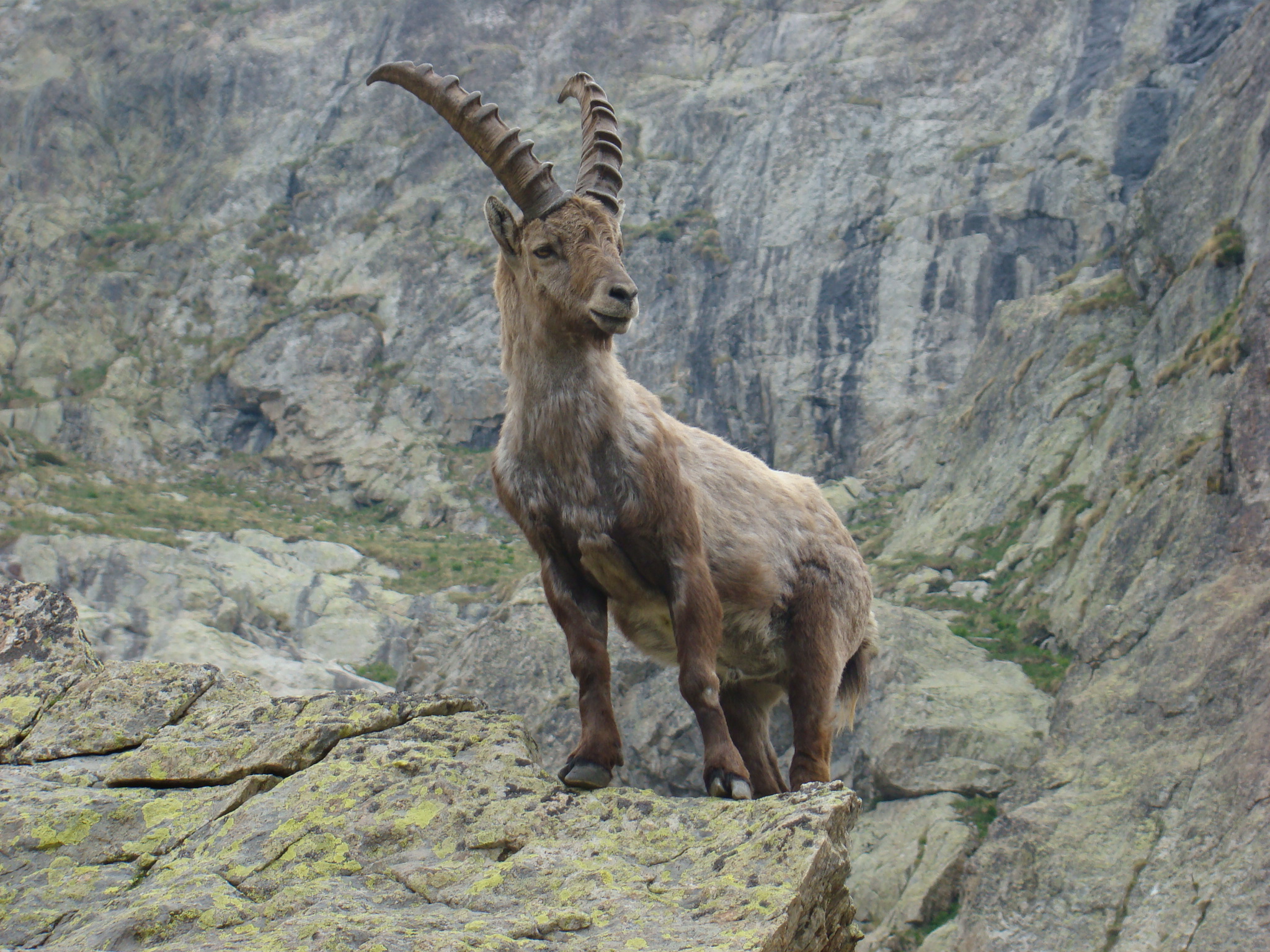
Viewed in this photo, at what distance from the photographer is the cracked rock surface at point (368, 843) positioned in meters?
3.91

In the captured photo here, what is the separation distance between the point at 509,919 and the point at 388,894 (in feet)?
2.09

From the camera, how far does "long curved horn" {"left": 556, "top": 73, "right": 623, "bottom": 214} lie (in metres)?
6.46

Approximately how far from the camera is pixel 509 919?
3.96 meters

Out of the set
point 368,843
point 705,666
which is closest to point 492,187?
point 705,666

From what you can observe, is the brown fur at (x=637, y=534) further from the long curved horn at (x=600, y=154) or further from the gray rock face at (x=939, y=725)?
the gray rock face at (x=939, y=725)

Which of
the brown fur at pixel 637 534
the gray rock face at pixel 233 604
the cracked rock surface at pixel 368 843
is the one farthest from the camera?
the gray rock face at pixel 233 604

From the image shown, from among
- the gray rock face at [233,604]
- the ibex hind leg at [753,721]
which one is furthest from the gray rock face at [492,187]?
the ibex hind leg at [753,721]

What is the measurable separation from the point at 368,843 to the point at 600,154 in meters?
4.29

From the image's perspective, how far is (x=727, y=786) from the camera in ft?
17.4

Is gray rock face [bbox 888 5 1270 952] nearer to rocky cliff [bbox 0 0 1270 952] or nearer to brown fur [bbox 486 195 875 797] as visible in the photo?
rocky cliff [bbox 0 0 1270 952]

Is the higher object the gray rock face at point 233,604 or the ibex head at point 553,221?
the ibex head at point 553,221

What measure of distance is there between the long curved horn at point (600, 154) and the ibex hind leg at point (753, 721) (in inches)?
127

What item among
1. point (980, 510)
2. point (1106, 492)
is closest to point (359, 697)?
point (1106, 492)

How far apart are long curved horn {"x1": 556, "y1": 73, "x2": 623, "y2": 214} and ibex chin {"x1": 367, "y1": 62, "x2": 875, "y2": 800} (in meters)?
0.01
